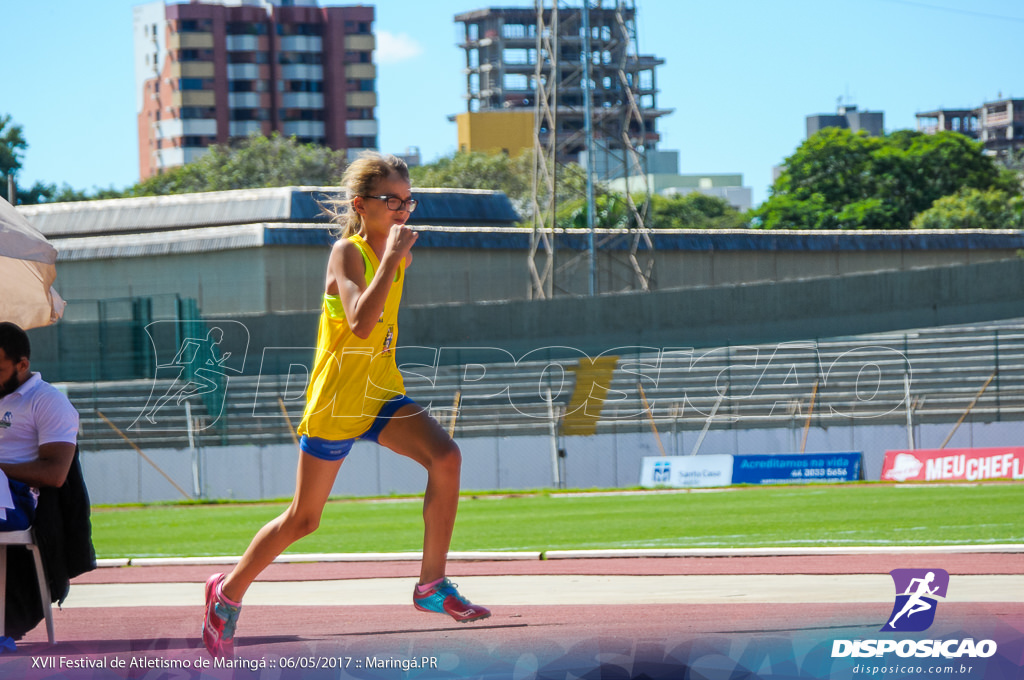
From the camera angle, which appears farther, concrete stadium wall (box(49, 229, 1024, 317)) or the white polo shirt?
concrete stadium wall (box(49, 229, 1024, 317))

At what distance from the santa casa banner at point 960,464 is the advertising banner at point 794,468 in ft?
2.45

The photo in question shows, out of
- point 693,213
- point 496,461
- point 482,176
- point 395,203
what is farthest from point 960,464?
point 693,213

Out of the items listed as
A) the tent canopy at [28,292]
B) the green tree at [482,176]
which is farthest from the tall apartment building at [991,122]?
the tent canopy at [28,292]

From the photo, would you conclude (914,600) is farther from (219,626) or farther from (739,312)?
(739,312)

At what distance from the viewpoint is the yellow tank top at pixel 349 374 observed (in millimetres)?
5555

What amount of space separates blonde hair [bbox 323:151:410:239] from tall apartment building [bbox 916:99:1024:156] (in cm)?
18718

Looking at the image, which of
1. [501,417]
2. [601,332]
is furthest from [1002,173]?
[501,417]

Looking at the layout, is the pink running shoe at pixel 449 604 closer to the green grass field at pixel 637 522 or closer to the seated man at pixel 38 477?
the seated man at pixel 38 477

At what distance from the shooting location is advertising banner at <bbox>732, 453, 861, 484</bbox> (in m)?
23.4

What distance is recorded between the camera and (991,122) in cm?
18962

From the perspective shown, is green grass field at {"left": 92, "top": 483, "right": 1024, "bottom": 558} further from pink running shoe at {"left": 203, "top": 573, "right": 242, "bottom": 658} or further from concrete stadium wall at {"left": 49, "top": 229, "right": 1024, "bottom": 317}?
concrete stadium wall at {"left": 49, "top": 229, "right": 1024, "bottom": 317}

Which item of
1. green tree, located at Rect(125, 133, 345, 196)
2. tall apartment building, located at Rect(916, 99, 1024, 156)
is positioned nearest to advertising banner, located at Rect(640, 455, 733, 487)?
green tree, located at Rect(125, 133, 345, 196)

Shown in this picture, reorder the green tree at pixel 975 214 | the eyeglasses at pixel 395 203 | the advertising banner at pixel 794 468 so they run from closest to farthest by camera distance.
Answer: the eyeglasses at pixel 395 203 < the advertising banner at pixel 794 468 < the green tree at pixel 975 214

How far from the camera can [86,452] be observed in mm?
25391
